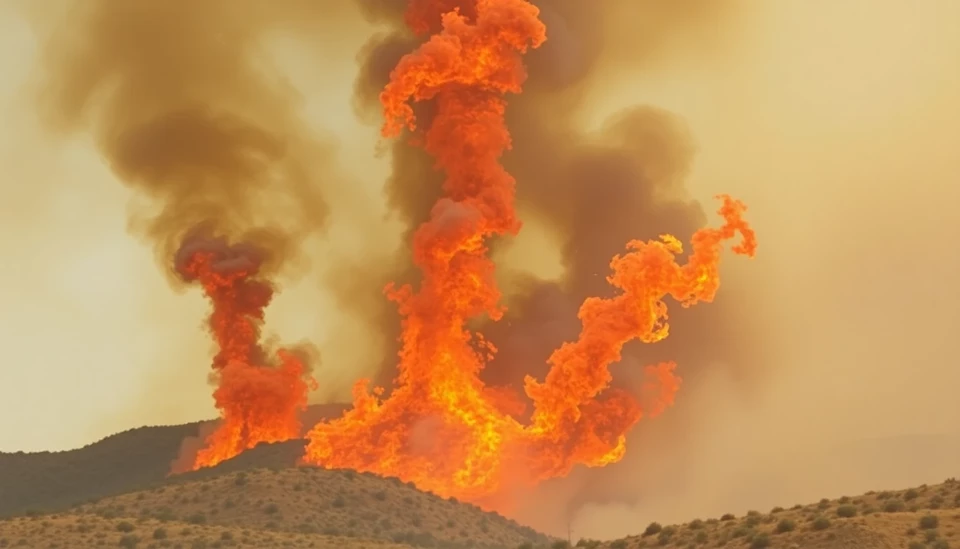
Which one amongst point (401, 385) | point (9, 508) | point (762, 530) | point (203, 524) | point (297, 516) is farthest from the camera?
point (9, 508)

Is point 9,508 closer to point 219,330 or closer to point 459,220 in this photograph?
point 219,330

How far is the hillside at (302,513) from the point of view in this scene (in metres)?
83.7

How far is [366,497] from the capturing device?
10200 centimetres

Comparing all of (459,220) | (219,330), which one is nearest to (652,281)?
(459,220)

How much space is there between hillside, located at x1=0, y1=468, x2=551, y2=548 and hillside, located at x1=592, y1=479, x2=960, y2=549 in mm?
25769

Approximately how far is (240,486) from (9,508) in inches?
2831

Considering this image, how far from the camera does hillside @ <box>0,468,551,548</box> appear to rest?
8369cm

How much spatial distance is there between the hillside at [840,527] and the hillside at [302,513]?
25769mm

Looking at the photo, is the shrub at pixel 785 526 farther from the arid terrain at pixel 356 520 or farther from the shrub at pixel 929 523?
the shrub at pixel 929 523

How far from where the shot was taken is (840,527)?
5550 cm

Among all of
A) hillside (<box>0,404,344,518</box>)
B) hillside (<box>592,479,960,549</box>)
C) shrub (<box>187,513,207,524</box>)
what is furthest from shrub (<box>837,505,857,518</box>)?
hillside (<box>0,404,344,518</box>)

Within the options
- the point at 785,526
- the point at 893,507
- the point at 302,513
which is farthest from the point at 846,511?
the point at 302,513

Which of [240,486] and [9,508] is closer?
[240,486]

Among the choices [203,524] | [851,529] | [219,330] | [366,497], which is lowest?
[851,529]
